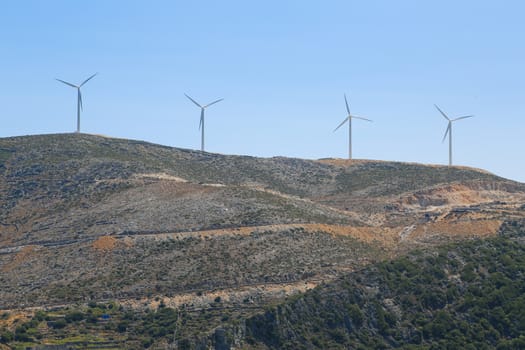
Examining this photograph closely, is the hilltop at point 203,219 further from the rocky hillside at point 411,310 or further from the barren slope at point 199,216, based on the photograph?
the rocky hillside at point 411,310

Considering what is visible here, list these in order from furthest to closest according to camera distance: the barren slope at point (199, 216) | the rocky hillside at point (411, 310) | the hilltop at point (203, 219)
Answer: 1. the barren slope at point (199, 216)
2. the hilltop at point (203, 219)
3. the rocky hillside at point (411, 310)

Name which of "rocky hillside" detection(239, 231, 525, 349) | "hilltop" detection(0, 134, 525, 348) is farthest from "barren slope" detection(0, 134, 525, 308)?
"rocky hillside" detection(239, 231, 525, 349)

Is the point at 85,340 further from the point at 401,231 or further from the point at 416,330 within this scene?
the point at 401,231

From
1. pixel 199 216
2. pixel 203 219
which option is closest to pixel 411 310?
pixel 203 219

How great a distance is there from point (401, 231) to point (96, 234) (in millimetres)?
35504

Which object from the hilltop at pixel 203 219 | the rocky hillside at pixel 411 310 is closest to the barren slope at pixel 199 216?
the hilltop at pixel 203 219

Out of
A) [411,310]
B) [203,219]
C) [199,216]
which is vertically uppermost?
[199,216]

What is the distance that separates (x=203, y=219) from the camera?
135 m

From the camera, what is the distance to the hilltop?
Result: 11769 centimetres

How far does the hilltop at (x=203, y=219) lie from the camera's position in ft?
386

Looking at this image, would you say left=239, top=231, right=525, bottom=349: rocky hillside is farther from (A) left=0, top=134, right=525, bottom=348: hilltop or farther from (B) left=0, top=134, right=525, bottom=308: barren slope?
(B) left=0, top=134, right=525, bottom=308: barren slope

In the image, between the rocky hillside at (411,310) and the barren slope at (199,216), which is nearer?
the rocky hillside at (411,310)

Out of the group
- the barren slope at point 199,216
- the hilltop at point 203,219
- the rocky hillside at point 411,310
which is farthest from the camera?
the barren slope at point 199,216

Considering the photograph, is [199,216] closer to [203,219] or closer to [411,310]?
[203,219]
